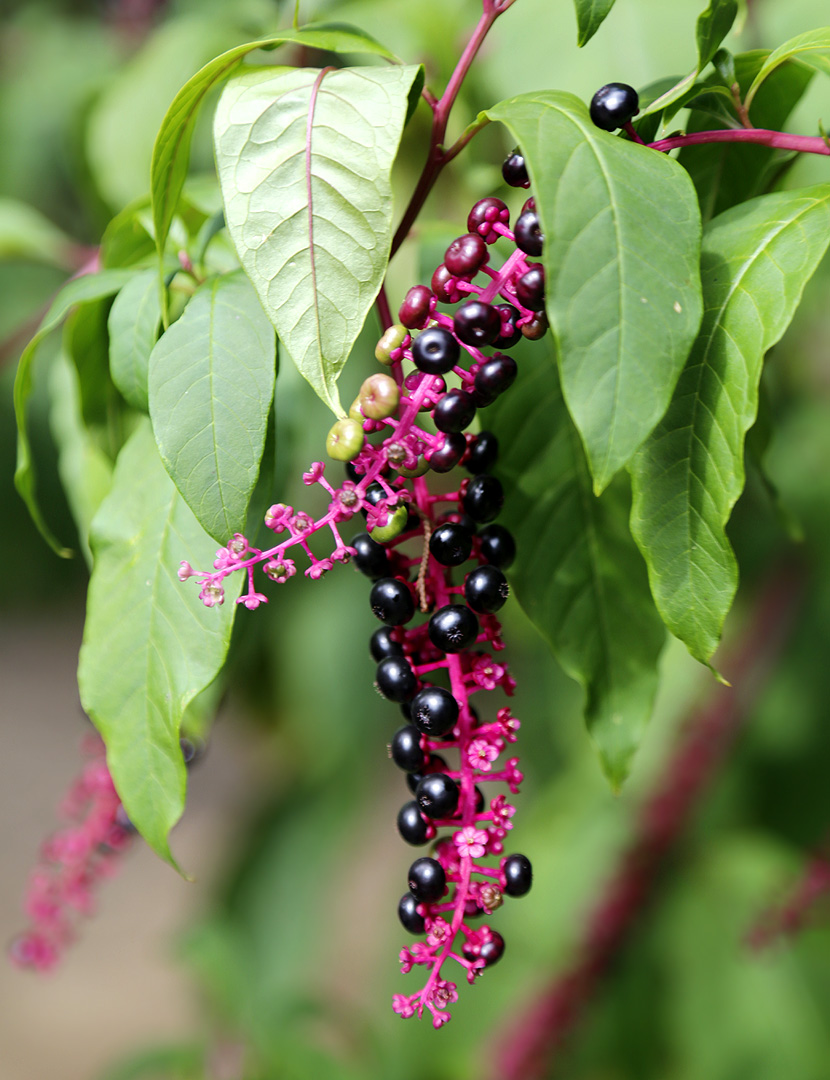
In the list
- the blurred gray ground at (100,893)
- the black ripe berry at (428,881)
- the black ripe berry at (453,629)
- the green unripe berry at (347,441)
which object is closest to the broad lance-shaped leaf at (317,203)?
the green unripe berry at (347,441)

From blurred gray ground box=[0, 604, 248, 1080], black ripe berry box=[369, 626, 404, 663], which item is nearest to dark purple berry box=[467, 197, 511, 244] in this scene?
black ripe berry box=[369, 626, 404, 663]

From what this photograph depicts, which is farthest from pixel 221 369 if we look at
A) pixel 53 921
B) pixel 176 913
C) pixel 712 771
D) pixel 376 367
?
pixel 176 913

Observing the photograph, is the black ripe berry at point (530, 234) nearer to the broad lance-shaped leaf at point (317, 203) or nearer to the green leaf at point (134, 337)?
the broad lance-shaped leaf at point (317, 203)

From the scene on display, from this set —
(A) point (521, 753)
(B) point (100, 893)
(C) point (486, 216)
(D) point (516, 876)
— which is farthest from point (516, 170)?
(B) point (100, 893)

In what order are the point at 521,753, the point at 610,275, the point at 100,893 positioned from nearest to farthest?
the point at 610,275 → the point at 521,753 → the point at 100,893

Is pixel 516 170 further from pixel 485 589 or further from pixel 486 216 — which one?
pixel 485 589

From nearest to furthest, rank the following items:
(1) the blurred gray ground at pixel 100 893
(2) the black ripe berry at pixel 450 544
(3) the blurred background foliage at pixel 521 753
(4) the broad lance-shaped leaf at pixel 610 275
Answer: (4) the broad lance-shaped leaf at pixel 610 275, (2) the black ripe berry at pixel 450 544, (3) the blurred background foliage at pixel 521 753, (1) the blurred gray ground at pixel 100 893

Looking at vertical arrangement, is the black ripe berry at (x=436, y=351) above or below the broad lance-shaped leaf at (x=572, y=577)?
above
